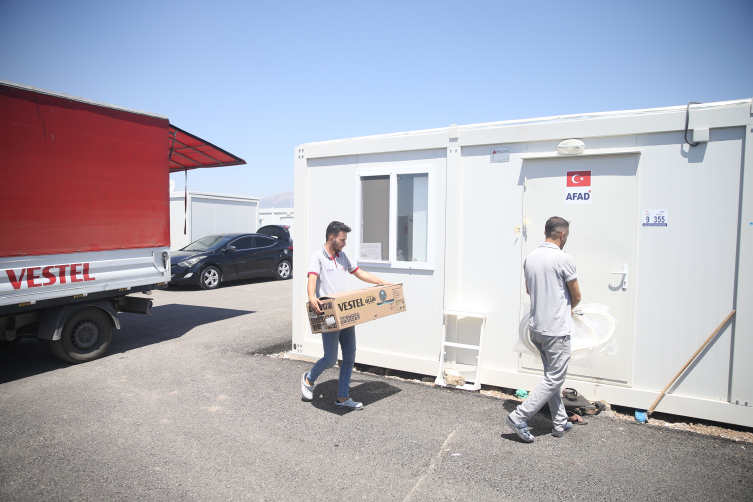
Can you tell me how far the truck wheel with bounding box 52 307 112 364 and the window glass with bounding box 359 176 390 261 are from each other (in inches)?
145

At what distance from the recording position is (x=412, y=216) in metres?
5.47

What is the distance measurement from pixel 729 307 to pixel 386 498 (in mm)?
3483

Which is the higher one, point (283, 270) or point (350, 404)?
point (283, 270)

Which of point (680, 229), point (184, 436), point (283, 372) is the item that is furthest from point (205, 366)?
point (680, 229)

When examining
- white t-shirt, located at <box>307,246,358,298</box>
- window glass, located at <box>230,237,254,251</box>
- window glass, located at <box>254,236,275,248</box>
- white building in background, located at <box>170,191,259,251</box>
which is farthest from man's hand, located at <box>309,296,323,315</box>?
white building in background, located at <box>170,191,259,251</box>

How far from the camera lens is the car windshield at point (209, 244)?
41.2ft

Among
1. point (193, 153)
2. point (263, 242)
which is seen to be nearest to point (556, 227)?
point (193, 153)

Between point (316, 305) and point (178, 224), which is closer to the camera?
point (316, 305)

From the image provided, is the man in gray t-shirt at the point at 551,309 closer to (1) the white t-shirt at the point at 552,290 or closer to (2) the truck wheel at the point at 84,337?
(1) the white t-shirt at the point at 552,290

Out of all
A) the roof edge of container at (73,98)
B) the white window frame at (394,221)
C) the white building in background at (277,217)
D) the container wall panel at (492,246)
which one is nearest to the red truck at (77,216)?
the roof edge of container at (73,98)

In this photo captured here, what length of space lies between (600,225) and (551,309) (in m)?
1.42

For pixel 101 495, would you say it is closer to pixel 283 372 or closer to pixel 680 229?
pixel 283 372

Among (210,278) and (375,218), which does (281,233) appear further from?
(375,218)

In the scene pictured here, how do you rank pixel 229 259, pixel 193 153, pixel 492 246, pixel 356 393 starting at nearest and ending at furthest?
pixel 356 393 → pixel 492 246 → pixel 193 153 → pixel 229 259
